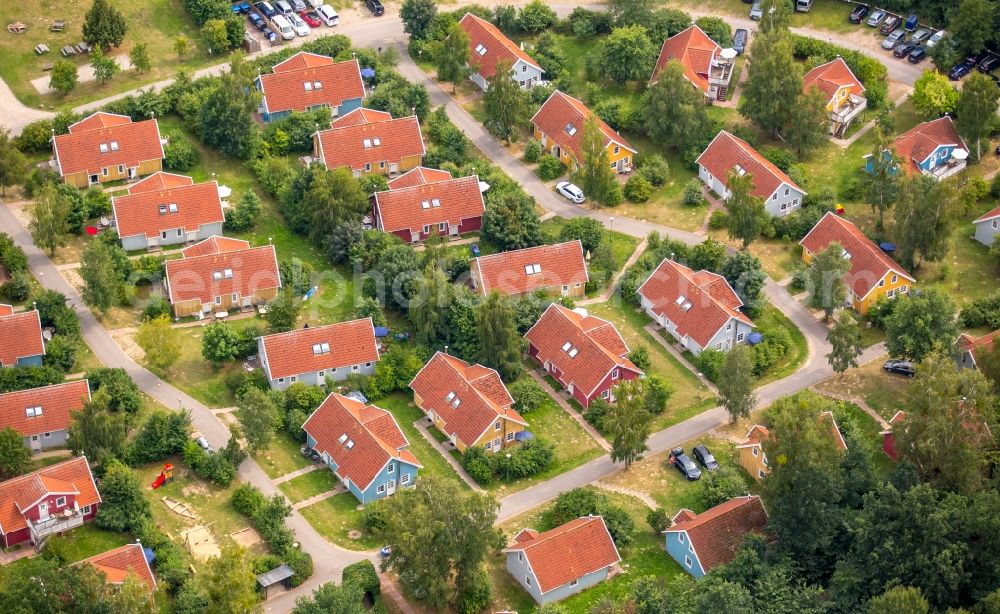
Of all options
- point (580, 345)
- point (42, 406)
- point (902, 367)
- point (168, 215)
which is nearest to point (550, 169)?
point (580, 345)

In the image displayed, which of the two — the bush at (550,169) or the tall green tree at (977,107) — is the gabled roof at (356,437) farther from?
the tall green tree at (977,107)

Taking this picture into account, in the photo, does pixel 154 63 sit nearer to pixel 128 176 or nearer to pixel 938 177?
Answer: pixel 128 176

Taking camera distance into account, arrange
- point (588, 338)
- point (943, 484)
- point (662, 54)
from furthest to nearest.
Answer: point (662, 54) < point (588, 338) < point (943, 484)

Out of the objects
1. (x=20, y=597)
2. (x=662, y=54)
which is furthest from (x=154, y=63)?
(x=20, y=597)

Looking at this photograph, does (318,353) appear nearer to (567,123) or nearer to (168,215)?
(168,215)

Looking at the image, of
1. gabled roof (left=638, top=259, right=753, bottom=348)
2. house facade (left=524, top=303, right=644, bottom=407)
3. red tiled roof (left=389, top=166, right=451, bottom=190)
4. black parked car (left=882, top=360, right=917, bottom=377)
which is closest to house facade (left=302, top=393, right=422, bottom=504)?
house facade (left=524, top=303, right=644, bottom=407)

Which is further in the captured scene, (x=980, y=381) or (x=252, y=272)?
(x=252, y=272)
